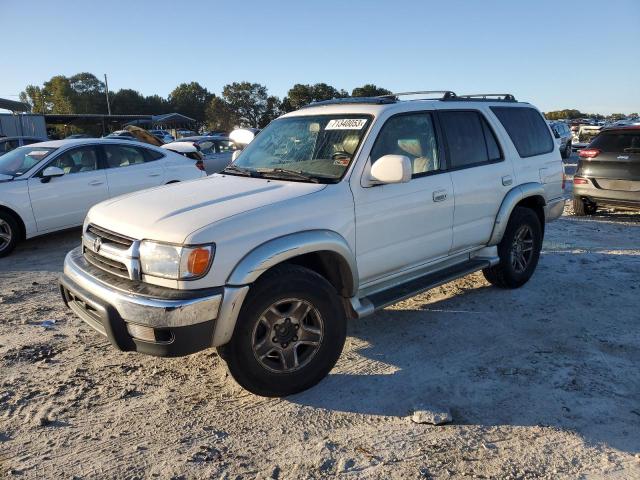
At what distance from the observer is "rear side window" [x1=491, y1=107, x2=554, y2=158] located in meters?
5.14

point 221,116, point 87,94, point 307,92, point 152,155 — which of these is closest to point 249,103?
point 221,116

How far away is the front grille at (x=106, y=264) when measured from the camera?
10.5ft

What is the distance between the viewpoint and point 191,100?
328 ft

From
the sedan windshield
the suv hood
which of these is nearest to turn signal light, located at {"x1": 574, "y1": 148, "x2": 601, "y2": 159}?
the suv hood

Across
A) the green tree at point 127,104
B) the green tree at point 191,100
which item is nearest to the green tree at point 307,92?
the green tree at point 191,100

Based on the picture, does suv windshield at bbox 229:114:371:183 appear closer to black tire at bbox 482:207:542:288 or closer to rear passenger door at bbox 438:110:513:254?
rear passenger door at bbox 438:110:513:254

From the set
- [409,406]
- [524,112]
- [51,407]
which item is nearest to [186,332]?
[51,407]

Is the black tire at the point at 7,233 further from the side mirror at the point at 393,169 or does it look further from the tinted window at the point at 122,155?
the side mirror at the point at 393,169

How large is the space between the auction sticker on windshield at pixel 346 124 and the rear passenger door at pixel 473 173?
89cm

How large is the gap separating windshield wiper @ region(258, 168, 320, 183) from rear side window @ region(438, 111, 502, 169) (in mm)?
1420

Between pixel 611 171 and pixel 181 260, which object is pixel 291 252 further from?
pixel 611 171

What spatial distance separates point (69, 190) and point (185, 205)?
5.01 metres

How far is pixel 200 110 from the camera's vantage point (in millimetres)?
97938

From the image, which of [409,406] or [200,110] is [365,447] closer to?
[409,406]
